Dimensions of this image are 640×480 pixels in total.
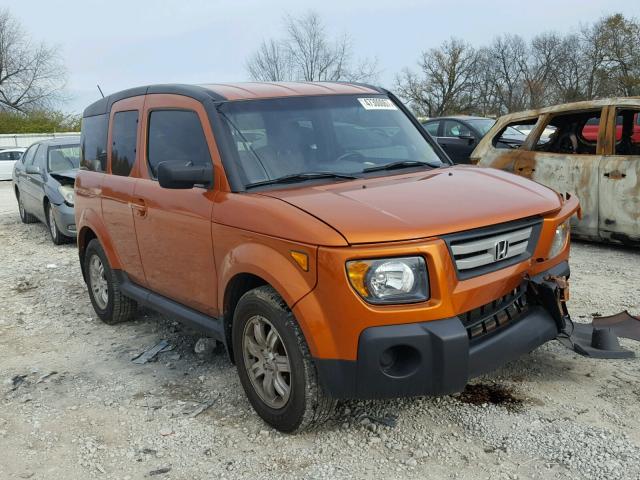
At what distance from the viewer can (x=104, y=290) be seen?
5504 millimetres

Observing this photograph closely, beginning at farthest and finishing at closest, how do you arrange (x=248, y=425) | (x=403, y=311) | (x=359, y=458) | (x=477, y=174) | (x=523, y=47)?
(x=523, y=47) < (x=477, y=174) < (x=248, y=425) < (x=359, y=458) < (x=403, y=311)

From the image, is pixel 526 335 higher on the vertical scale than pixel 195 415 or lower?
higher

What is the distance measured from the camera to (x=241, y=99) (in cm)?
387

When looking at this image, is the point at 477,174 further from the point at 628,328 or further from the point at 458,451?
the point at 458,451

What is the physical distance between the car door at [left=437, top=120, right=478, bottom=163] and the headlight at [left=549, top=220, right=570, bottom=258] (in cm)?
758

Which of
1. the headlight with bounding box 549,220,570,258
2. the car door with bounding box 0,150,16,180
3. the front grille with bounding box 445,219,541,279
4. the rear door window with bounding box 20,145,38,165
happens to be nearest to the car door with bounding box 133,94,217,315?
the front grille with bounding box 445,219,541,279

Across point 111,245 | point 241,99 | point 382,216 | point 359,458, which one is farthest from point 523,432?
point 111,245

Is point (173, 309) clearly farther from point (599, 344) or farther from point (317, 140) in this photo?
point (599, 344)

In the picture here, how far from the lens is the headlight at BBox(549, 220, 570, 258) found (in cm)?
345

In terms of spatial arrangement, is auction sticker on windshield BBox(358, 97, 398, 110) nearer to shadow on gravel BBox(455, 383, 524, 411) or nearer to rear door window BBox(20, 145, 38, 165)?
shadow on gravel BBox(455, 383, 524, 411)

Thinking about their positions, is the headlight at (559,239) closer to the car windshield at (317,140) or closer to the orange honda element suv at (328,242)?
the orange honda element suv at (328,242)

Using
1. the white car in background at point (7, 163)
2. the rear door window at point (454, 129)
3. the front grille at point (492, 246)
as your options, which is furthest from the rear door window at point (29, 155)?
the white car in background at point (7, 163)

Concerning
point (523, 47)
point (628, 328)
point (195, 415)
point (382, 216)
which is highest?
point (523, 47)

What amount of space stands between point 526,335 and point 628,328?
1.01m
